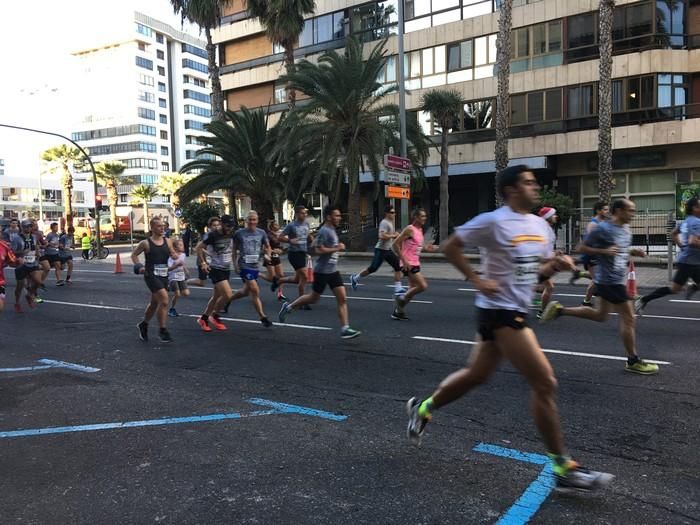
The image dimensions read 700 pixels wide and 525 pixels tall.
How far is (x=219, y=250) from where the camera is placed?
8.77 meters

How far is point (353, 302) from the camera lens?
11.5 meters

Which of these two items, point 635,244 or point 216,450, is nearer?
point 216,450

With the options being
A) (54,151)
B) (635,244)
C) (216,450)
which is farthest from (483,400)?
(54,151)

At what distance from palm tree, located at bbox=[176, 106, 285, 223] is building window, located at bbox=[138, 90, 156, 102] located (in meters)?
75.4

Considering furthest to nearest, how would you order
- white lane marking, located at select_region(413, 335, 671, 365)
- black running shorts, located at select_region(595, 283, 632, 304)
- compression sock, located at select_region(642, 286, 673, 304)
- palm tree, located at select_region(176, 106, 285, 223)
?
palm tree, located at select_region(176, 106, 285, 223)
compression sock, located at select_region(642, 286, 673, 304)
white lane marking, located at select_region(413, 335, 671, 365)
black running shorts, located at select_region(595, 283, 632, 304)

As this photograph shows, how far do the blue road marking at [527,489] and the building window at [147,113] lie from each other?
99.9 m

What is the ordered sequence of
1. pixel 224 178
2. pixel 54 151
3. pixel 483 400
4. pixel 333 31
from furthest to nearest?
1. pixel 54 151
2. pixel 333 31
3. pixel 224 178
4. pixel 483 400

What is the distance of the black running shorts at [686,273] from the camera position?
794 centimetres

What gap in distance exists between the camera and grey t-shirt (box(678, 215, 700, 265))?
25.6 ft

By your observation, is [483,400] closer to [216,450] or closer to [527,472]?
[527,472]

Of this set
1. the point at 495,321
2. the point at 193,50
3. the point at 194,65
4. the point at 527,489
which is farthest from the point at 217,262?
the point at 193,50

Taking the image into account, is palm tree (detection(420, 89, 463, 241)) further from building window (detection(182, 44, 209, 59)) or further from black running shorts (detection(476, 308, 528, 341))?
building window (detection(182, 44, 209, 59))

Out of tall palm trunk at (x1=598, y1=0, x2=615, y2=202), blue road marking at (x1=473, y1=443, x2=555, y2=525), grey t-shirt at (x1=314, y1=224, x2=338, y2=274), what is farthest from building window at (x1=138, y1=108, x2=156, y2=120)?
blue road marking at (x1=473, y1=443, x2=555, y2=525)

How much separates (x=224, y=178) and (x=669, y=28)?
20.5 metres
